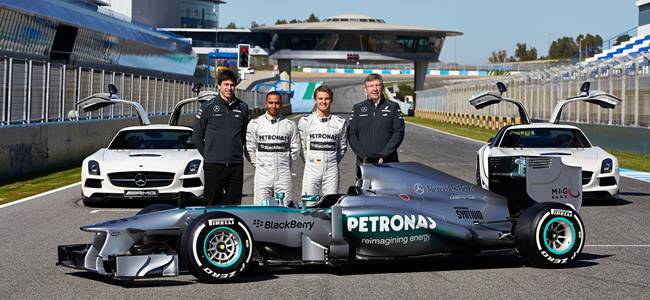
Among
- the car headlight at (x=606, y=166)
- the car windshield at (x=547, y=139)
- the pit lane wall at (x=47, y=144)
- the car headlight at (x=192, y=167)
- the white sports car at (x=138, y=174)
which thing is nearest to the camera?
the white sports car at (x=138, y=174)

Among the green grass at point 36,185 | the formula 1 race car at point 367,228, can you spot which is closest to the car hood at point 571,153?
the formula 1 race car at point 367,228

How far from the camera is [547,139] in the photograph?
1727 centimetres

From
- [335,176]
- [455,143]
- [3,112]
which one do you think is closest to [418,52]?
[455,143]

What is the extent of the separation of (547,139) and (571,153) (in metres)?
0.92

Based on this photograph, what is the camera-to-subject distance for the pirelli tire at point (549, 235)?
9391mm

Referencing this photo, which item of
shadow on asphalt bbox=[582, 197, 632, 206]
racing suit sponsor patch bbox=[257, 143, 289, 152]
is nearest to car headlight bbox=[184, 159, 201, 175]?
racing suit sponsor patch bbox=[257, 143, 289, 152]

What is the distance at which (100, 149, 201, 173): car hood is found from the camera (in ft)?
50.5

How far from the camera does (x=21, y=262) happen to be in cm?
981

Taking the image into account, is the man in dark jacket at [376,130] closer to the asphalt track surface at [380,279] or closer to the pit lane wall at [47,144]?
the asphalt track surface at [380,279]

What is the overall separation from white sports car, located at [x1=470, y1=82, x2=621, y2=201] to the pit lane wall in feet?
28.2

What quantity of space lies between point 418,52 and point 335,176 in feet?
368

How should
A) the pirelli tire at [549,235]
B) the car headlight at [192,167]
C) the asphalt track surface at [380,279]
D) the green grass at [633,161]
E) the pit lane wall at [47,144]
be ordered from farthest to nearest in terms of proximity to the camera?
the green grass at [633,161]
the pit lane wall at [47,144]
the car headlight at [192,167]
the pirelli tire at [549,235]
the asphalt track surface at [380,279]

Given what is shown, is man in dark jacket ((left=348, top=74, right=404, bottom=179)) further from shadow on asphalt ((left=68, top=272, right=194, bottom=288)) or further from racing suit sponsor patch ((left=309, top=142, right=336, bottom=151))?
shadow on asphalt ((left=68, top=272, right=194, bottom=288))

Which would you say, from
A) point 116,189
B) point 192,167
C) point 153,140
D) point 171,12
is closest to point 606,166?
point 192,167
